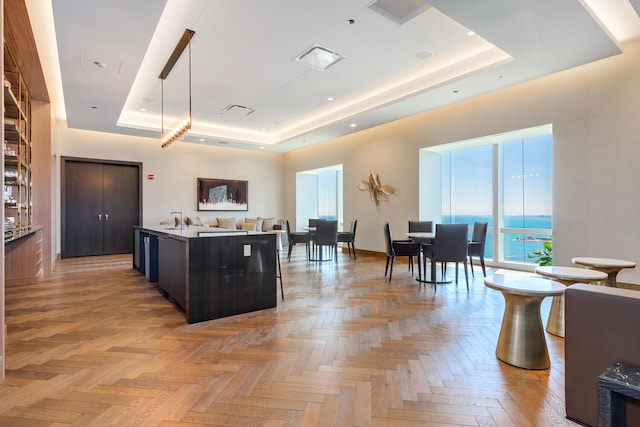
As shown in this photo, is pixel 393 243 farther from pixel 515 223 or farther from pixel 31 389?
pixel 31 389

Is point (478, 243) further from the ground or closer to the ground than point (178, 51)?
closer to the ground

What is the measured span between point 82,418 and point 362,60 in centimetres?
493

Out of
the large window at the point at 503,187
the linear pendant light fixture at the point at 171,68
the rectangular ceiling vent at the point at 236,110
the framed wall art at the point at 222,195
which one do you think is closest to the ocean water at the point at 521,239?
the large window at the point at 503,187

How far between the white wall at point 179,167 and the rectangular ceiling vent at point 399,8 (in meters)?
7.34

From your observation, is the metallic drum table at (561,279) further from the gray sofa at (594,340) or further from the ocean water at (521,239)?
the ocean water at (521,239)

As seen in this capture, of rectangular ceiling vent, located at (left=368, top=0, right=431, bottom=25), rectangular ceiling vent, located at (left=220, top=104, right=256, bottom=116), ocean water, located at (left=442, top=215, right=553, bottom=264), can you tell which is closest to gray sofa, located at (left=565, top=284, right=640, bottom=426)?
rectangular ceiling vent, located at (left=368, top=0, right=431, bottom=25)

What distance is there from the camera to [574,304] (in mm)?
1677

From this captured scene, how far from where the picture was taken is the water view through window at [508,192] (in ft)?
19.0

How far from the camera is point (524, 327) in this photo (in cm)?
238

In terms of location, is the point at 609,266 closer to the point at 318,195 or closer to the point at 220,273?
the point at 220,273

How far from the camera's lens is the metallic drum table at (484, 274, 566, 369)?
233cm

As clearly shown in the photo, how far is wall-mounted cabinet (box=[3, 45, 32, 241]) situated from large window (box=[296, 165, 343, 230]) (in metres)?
6.89

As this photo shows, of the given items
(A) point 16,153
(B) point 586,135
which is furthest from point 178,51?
(B) point 586,135

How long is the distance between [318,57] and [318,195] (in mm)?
6714
